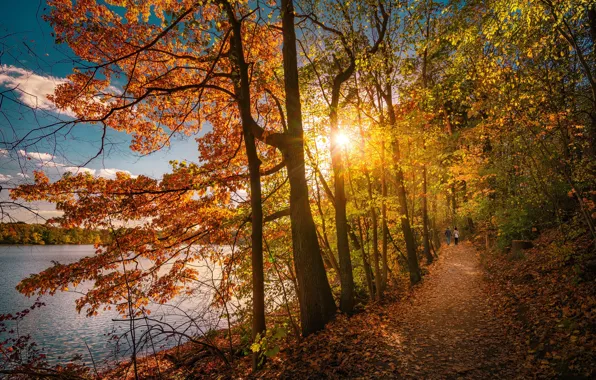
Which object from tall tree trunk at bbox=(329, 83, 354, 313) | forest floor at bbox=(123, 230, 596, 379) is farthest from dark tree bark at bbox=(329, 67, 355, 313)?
forest floor at bbox=(123, 230, 596, 379)

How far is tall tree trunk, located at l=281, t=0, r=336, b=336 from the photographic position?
25.0 ft

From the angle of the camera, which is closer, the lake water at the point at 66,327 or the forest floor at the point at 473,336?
the forest floor at the point at 473,336

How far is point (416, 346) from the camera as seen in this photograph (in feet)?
20.3

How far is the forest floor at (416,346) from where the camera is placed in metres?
5.11

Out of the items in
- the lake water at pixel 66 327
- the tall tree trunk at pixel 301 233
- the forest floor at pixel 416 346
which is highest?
the tall tree trunk at pixel 301 233

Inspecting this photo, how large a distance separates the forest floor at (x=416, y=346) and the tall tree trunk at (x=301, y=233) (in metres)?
0.58

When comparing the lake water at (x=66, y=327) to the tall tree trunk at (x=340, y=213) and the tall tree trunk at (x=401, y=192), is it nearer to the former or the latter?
the tall tree trunk at (x=340, y=213)

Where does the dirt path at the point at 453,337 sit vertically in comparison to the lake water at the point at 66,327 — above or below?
above

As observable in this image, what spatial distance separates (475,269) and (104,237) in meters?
16.0

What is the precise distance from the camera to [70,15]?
6828 millimetres

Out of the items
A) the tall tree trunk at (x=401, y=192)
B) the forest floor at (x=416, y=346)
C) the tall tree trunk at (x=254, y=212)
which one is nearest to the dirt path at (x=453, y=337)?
the forest floor at (x=416, y=346)

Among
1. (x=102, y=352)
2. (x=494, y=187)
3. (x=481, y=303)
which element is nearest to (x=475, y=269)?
(x=494, y=187)

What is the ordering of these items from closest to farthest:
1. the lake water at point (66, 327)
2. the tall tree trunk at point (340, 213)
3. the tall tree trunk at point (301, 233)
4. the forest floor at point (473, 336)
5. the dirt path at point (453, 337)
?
the forest floor at point (473, 336) < the dirt path at point (453, 337) < the tall tree trunk at point (301, 233) < the tall tree trunk at point (340, 213) < the lake water at point (66, 327)

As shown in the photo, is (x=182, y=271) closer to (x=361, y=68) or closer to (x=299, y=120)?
(x=299, y=120)
